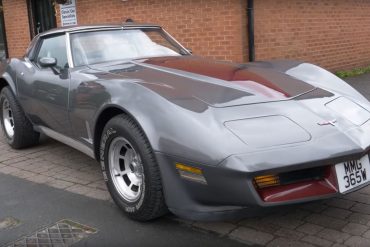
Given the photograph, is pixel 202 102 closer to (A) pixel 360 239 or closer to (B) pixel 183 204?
(B) pixel 183 204

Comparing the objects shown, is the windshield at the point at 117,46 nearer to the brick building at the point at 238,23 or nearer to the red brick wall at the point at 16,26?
the brick building at the point at 238,23

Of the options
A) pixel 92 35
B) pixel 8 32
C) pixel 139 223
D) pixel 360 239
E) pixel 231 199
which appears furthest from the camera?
pixel 8 32

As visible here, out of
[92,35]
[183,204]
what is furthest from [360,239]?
[92,35]

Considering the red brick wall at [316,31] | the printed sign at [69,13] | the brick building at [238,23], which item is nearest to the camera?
the brick building at [238,23]

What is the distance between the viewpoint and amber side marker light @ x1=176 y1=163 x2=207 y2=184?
110 inches

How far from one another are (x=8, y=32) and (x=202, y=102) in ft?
33.3

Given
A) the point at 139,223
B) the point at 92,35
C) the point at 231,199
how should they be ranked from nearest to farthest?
the point at 231,199 → the point at 139,223 → the point at 92,35

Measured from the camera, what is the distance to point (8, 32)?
39.2 ft

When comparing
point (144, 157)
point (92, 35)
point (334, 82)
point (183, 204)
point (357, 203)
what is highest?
point (92, 35)

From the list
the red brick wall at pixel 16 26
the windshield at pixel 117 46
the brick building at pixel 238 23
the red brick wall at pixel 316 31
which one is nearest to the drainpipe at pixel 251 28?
the brick building at pixel 238 23

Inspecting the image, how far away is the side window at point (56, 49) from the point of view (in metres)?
4.54

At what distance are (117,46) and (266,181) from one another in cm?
240

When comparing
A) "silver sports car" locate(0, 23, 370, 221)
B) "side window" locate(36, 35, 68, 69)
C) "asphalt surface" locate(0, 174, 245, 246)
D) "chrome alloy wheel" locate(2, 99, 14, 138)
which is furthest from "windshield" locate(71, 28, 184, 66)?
"chrome alloy wheel" locate(2, 99, 14, 138)

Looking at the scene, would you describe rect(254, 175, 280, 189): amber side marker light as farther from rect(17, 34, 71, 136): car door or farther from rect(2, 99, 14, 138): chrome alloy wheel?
rect(2, 99, 14, 138): chrome alloy wheel
